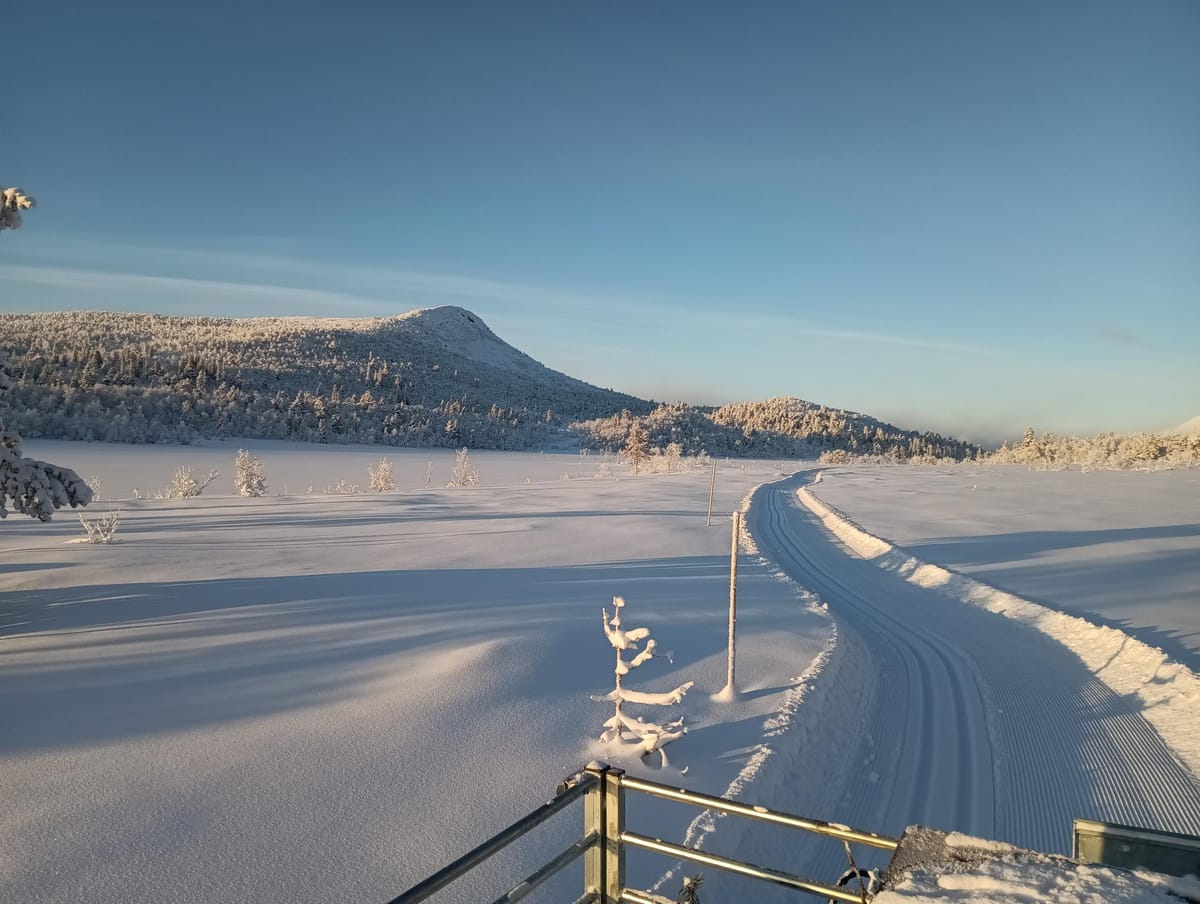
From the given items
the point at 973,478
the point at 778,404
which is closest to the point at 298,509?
the point at 973,478

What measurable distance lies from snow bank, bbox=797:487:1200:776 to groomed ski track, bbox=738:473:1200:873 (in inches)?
10.1

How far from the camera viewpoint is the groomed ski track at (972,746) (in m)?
6.13

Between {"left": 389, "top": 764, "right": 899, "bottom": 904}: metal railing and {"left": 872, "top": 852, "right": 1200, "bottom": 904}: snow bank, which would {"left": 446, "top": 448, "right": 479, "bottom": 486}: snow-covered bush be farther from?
{"left": 872, "top": 852, "right": 1200, "bottom": 904}: snow bank

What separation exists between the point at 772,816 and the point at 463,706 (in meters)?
5.64

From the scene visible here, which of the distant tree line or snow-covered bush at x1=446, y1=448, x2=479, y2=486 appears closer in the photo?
snow-covered bush at x1=446, y1=448, x2=479, y2=486

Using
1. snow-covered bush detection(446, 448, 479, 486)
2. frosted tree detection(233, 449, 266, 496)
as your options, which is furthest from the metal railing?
snow-covered bush detection(446, 448, 479, 486)

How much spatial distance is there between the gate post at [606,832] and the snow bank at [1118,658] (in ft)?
26.0

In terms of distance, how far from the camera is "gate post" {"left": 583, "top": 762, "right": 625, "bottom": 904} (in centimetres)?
254

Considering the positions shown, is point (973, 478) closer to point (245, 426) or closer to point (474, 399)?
point (245, 426)

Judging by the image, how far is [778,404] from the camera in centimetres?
18725


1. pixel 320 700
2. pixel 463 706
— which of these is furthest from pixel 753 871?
pixel 320 700

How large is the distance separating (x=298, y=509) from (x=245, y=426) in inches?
2336

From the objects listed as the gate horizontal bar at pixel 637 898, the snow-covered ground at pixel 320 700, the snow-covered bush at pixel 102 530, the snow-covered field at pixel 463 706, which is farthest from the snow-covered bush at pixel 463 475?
the gate horizontal bar at pixel 637 898

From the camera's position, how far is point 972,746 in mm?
7527
